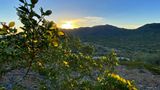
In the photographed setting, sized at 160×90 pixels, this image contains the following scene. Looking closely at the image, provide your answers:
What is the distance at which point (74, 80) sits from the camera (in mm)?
13711

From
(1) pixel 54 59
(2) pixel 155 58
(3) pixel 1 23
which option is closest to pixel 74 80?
(1) pixel 54 59

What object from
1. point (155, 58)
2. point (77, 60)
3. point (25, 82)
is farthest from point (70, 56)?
point (155, 58)

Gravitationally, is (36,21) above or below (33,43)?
above

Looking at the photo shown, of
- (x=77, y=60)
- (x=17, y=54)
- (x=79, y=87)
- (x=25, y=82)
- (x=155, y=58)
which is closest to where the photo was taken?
(x=17, y=54)

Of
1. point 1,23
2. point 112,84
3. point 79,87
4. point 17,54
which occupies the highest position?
point 1,23

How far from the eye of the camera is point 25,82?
28.7m

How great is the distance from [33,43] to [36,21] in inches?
18.9

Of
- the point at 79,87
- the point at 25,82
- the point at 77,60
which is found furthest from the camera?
the point at 25,82

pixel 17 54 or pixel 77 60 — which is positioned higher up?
pixel 17 54

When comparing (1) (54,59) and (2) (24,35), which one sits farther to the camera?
(1) (54,59)

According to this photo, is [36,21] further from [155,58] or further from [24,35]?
[155,58]

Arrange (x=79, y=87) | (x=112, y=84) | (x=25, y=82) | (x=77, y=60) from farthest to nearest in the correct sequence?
(x=25, y=82) → (x=77, y=60) → (x=79, y=87) → (x=112, y=84)

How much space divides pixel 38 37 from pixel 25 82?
902 inches

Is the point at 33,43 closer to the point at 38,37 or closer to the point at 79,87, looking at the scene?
the point at 38,37
